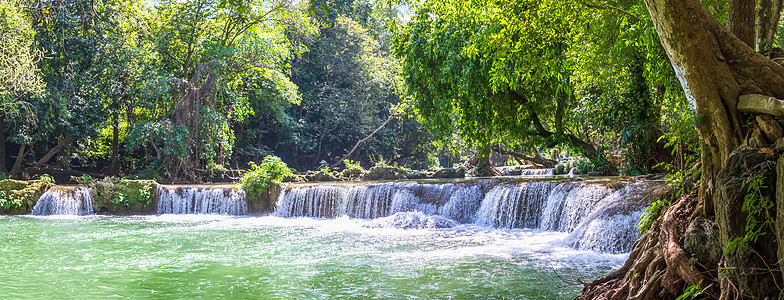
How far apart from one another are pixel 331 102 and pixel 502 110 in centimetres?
1738

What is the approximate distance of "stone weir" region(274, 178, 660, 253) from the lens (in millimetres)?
9570

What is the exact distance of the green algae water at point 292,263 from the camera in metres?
6.59

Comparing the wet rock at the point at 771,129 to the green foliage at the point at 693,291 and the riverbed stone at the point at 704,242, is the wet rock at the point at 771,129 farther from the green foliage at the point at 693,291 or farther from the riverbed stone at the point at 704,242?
the green foliage at the point at 693,291

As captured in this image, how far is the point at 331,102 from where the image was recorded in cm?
3061

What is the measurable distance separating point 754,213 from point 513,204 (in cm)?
970

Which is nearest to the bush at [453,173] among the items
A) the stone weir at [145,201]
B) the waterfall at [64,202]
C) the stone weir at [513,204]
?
the stone weir at [513,204]

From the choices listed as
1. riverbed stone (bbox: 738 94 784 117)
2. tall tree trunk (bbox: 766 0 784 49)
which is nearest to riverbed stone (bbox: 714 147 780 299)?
riverbed stone (bbox: 738 94 784 117)

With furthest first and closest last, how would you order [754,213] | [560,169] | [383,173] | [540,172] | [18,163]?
[540,172], [383,173], [560,169], [18,163], [754,213]

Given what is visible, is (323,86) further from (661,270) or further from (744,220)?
(744,220)

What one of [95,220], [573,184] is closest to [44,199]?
[95,220]

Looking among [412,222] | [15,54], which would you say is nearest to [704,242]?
[412,222]

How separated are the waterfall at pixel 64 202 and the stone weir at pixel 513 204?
5.69m

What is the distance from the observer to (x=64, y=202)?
17.5m

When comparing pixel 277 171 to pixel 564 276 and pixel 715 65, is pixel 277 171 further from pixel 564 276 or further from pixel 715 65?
pixel 715 65
